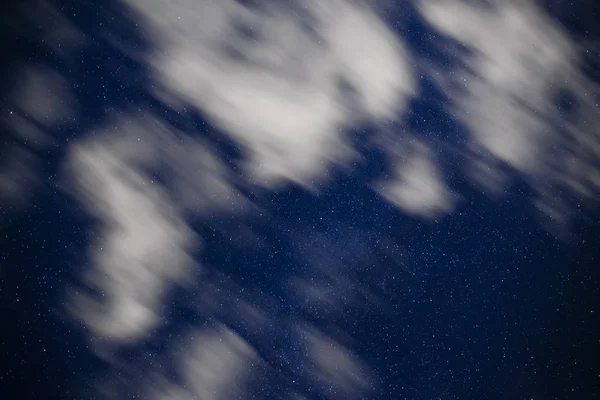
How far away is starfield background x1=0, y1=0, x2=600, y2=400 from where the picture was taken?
3.33 ft

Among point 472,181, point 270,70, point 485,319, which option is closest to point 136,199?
point 270,70

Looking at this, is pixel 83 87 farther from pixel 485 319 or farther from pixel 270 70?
pixel 485 319

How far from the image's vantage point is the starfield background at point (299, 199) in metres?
1.01

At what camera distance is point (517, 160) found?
121cm

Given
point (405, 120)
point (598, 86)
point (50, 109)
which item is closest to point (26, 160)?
point (50, 109)

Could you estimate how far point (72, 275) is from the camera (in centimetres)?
104

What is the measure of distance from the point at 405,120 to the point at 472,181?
0.91 feet

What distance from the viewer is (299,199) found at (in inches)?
43.9

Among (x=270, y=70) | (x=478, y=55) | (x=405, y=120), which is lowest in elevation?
(x=270, y=70)

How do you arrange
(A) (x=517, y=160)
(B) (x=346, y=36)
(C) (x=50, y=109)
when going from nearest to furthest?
(C) (x=50, y=109) < (B) (x=346, y=36) < (A) (x=517, y=160)

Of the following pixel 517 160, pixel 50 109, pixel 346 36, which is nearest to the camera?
pixel 50 109

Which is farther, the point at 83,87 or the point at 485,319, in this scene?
the point at 485,319

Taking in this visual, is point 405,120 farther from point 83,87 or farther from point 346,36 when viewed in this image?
point 83,87

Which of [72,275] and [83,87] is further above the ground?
[83,87]
